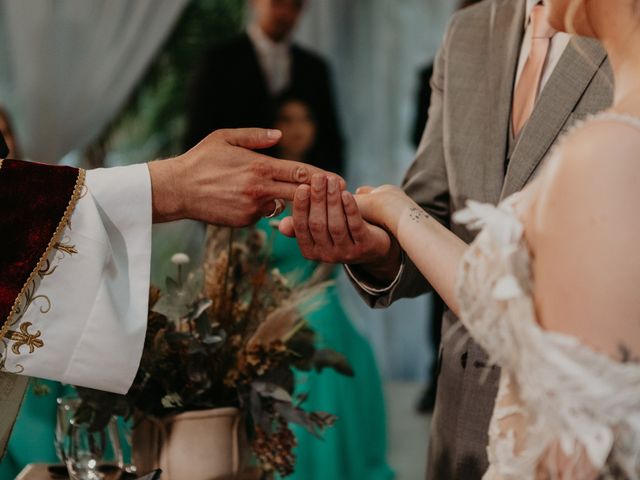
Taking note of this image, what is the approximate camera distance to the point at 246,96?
Result: 18.0 ft

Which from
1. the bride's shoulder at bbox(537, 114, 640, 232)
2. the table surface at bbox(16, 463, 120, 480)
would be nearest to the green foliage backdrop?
the table surface at bbox(16, 463, 120, 480)

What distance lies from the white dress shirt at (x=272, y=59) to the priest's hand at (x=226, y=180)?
3.83m

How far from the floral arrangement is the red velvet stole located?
0.20 m

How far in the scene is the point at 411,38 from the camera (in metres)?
6.27

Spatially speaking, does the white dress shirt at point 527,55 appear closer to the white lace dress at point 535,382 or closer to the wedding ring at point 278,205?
the wedding ring at point 278,205

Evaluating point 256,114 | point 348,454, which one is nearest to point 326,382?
point 348,454

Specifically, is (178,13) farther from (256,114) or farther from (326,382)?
(326,382)

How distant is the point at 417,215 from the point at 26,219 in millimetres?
632

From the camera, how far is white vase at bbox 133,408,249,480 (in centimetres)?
161

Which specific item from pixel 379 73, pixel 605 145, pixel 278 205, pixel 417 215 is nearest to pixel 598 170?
pixel 605 145

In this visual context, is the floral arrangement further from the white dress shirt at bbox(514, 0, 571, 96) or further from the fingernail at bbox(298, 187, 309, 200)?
the white dress shirt at bbox(514, 0, 571, 96)

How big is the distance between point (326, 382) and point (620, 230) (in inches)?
112

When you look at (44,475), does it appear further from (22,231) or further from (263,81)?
Answer: (263,81)

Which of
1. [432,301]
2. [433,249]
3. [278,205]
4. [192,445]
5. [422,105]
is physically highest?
[422,105]
